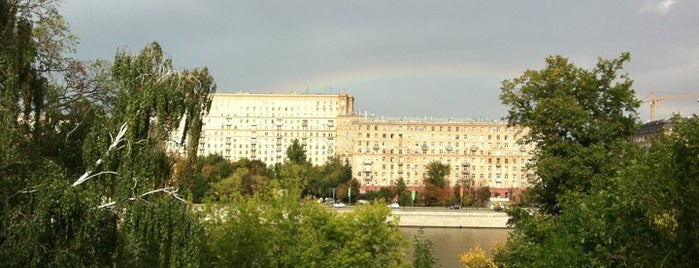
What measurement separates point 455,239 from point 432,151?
209ft

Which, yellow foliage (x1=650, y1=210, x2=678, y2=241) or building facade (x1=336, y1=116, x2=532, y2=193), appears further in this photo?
building facade (x1=336, y1=116, x2=532, y2=193)

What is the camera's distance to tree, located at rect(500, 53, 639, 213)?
Answer: 24.1 meters

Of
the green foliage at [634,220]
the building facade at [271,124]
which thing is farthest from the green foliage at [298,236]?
the building facade at [271,124]

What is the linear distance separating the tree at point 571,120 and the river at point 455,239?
20.8 metres

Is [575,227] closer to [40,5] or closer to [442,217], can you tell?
[40,5]

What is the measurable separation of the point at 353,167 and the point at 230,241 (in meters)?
103

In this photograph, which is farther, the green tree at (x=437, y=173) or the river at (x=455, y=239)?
the green tree at (x=437, y=173)

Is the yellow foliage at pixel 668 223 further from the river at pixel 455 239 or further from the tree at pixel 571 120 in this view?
the river at pixel 455 239

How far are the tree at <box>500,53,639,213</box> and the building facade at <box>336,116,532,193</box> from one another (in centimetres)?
10174

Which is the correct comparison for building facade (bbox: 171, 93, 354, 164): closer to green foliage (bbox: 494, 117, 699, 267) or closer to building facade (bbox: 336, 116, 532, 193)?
building facade (bbox: 336, 116, 532, 193)

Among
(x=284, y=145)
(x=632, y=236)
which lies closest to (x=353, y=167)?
(x=284, y=145)

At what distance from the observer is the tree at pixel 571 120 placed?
2409 centimetres

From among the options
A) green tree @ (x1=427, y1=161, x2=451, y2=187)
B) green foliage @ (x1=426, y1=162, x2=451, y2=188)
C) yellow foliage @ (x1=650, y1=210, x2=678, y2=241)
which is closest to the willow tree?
yellow foliage @ (x1=650, y1=210, x2=678, y2=241)

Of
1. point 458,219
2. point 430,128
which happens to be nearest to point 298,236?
point 458,219
